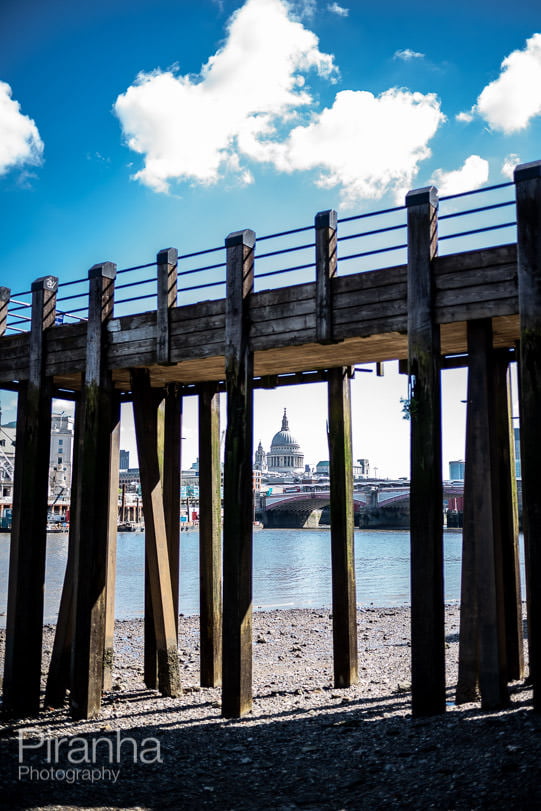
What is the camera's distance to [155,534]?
11570mm

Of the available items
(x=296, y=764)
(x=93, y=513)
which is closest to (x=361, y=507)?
(x=93, y=513)

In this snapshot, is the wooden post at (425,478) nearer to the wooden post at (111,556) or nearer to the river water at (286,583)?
the wooden post at (111,556)

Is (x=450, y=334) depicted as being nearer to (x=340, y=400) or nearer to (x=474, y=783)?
(x=340, y=400)

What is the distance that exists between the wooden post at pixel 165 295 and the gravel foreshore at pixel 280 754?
514cm

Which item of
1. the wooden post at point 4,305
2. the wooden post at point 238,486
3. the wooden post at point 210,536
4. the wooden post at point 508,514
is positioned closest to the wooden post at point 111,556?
the wooden post at point 210,536

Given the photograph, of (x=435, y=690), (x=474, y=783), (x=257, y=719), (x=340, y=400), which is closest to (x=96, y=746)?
(x=257, y=719)

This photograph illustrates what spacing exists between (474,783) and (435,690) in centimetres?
196

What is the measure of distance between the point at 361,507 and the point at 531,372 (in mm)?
152320

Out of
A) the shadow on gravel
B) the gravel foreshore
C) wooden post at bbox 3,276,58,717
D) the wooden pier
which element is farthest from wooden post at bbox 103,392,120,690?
the shadow on gravel

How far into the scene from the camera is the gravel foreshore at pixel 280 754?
6.77 m

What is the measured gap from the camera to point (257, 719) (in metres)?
10.2

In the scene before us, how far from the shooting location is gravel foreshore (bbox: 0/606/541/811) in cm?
677

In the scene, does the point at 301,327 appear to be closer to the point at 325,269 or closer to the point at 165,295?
the point at 325,269

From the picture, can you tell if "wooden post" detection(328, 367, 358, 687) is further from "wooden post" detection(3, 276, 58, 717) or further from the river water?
the river water
